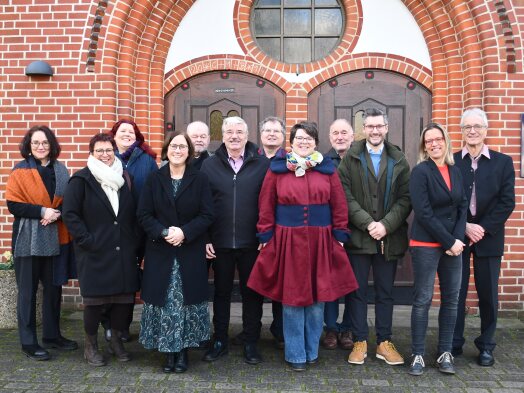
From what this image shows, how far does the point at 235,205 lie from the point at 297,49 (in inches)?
110

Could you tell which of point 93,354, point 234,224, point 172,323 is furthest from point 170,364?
point 234,224

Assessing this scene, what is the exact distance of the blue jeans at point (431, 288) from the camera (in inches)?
154

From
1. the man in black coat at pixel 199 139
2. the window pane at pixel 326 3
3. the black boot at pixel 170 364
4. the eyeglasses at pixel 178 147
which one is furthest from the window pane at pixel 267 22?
the black boot at pixel 170 364

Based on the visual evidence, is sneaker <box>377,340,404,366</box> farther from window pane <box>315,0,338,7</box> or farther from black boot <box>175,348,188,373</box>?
window pane <box>315,0,338,7</box>

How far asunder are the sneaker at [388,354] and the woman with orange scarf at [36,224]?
2681 mm

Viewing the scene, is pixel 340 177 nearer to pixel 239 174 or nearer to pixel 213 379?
pixel 239 174

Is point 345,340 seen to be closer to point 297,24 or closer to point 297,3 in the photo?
point 297,24

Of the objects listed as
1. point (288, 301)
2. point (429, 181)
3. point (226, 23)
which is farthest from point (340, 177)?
point (226, 23)

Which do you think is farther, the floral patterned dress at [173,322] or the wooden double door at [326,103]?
the wooden double door at [326,103]

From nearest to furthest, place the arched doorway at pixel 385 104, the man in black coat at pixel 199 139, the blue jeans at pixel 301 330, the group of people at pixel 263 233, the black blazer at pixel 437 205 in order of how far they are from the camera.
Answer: the black blazer at pixel 437 205 → the group of people at pixel 263 233 → the blue jeans at pixel 301 330 → the man in black coat at pixel 199 139 → the arched doorway at pixel 385 104

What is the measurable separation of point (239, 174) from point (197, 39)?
8.61 feet

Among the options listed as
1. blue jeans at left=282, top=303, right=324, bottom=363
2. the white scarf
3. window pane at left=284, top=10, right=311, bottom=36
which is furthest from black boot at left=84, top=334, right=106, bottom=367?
window pane at left=284, top=10, right=311, bottom=36

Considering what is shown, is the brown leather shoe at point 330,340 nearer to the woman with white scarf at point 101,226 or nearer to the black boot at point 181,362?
the black boot at point 181,362

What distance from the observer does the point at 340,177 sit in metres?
4.25
